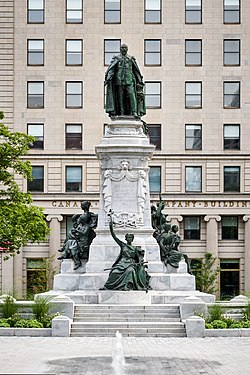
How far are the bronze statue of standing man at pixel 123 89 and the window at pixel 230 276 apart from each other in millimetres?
29241

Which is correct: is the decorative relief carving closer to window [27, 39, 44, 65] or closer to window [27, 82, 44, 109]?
window [27, 82, 44, 109]

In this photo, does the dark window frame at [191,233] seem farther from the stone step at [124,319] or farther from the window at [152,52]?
the stone step at [124,319]

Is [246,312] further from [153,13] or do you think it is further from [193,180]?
[153,13]

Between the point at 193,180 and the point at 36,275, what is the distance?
12217 mm

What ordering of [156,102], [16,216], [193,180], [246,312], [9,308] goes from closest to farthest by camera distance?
[9,308] → [246,312] → [16,216] → [193,180] → [156,102]

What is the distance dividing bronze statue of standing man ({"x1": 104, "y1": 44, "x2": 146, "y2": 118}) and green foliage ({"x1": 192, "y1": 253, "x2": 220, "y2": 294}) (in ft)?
83.1

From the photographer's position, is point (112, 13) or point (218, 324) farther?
point (112, 13)

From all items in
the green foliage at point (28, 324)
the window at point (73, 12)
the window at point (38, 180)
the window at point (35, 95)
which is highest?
A: the window at point (73, 12)

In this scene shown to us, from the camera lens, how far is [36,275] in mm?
65938

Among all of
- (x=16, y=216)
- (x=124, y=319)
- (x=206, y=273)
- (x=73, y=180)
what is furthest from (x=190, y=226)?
(x=124, y=319)

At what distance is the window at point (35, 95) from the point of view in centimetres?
6812

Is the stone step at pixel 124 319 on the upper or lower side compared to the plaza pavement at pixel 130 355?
upper

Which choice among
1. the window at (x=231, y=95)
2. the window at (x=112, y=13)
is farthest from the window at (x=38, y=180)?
the window at (x=231, y=95)

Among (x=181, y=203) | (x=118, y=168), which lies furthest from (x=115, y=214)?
(x=181, y=203)
